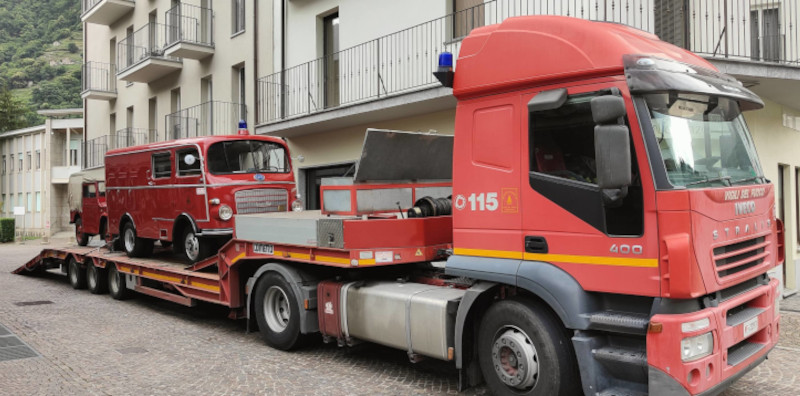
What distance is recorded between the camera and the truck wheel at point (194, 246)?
955 centimetres

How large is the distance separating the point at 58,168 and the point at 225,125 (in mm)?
25725

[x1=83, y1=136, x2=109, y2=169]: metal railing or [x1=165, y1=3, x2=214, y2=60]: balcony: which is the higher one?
[x1=165, y1=3, x2=214, y2=60]: balcony

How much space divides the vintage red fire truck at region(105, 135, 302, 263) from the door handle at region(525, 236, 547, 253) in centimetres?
596

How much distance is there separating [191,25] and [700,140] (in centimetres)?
1911

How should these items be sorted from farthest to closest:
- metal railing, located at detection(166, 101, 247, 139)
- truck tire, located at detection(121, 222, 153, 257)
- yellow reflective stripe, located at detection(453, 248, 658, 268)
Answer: metal railing, located at detection(166, 101, 247, 139) → truck tire, located at detection(121, 222, 153, 257) → yellow reflective stripe, located at detection(453, 248, 658, 268)

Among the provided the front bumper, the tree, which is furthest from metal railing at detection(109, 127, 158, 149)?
the tree

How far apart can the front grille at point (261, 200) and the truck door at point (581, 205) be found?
239 inches

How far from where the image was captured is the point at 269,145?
10.3 m

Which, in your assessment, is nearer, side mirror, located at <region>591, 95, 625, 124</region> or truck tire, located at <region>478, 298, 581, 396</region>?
side mirror, located at <region>591, 95, 625, 124</region>

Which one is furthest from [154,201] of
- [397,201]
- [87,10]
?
[87,10]

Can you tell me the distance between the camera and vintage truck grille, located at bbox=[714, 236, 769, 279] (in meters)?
4.08

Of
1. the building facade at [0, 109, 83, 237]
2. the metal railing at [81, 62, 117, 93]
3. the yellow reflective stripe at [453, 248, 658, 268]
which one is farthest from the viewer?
the building facade at [0, 109, 83, 237]

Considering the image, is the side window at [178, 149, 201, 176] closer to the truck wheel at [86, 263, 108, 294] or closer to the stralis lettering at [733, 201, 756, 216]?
the truck wheel at [86, 263, 108, 294]

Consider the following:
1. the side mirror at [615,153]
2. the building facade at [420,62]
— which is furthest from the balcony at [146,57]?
the side mirror at [615,153]
